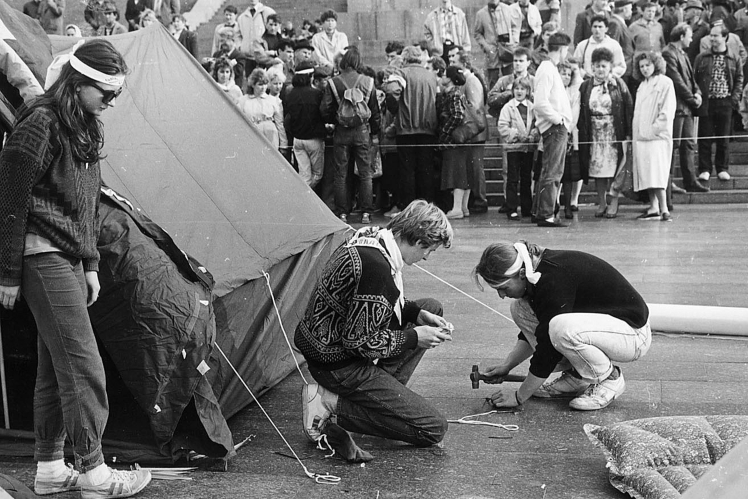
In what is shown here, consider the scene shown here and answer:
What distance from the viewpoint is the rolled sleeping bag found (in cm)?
586

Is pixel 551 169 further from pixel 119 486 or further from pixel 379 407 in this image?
pixel 119 486

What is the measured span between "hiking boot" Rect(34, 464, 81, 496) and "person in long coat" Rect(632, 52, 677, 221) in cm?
779

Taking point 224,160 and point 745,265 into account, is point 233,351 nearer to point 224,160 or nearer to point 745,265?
point 224,160

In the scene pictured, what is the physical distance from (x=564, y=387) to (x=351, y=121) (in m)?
6.01

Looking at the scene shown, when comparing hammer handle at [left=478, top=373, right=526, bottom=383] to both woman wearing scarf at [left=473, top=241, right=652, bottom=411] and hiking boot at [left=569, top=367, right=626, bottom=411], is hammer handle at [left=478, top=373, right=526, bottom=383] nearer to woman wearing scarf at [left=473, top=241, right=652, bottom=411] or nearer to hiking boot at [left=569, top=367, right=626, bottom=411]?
woman wearing scarf at [left=473, top=241, right=652, bottom=411]

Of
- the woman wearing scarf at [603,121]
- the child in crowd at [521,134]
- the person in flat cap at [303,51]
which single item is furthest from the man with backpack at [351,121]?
the woman wearing scarf at [603,121]

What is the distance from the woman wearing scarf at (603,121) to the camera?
33.7 feet

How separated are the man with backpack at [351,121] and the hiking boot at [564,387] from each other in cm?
594

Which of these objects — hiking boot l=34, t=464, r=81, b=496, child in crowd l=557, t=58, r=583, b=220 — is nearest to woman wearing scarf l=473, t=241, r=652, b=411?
hiking boot l=34, t=464, r=81, b=496

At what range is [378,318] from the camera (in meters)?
4.01

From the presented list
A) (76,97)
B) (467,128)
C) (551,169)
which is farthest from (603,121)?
(76,97)

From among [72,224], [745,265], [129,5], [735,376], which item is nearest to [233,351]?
[72,224]

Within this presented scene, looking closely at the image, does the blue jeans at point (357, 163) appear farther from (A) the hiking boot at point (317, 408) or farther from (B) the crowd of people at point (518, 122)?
(A) the hiking boot at point (317, 408)

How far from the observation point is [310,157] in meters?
10.9
